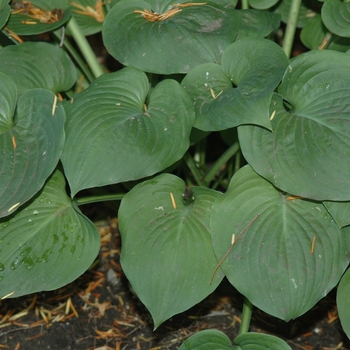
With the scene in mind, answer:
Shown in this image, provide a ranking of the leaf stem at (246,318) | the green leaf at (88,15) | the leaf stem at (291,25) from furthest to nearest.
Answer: the green leaf at (88,15), the leaf stem at (291,25), the leaf stem at (246,318)

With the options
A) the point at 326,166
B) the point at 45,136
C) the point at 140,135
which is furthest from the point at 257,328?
the point at 45,136

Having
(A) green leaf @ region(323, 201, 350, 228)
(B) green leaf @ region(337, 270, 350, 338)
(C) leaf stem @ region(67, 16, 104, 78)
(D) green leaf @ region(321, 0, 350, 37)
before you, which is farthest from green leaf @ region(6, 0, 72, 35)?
(B) green leaf @ region(337, 270, 350, 338)

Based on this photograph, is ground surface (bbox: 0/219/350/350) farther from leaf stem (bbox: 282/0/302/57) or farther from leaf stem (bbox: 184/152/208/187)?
leaf stem (bbox: 282/0/302/57)

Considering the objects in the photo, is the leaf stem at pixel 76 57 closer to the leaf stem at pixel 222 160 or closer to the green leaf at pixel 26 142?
the green leaf at pixel 26 142

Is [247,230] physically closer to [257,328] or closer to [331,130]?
[331,130]

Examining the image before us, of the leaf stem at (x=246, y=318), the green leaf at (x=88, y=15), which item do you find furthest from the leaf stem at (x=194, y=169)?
the green leaf at (x=88, y=15)

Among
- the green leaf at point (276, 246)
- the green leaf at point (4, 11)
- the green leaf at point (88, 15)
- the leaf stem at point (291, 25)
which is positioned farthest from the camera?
the green leaf at point (88, 15)
